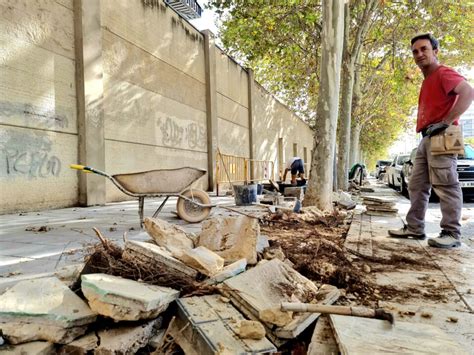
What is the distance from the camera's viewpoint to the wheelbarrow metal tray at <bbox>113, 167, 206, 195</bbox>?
441 centimetres

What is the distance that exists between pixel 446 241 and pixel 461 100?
53.4 inches

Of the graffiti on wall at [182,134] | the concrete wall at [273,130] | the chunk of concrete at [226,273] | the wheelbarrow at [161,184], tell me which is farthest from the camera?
the concrete wall at [273,130]

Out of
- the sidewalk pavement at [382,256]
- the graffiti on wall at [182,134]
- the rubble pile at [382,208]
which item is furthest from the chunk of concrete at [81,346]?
the graffiti on wall at [182,134]

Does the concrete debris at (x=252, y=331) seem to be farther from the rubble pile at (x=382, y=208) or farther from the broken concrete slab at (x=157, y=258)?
the rubble pile at (x=382, y=208)

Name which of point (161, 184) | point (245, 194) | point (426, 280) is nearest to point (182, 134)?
point (245, 194)

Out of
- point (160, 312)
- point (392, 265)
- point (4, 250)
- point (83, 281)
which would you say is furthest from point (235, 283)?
point (4, 250)

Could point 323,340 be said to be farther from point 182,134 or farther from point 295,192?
point 182,134

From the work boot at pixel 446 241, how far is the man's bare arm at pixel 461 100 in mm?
1116

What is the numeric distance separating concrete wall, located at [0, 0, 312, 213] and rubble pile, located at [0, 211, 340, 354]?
187 inches

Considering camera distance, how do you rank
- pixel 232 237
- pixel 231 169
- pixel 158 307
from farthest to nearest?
1. pixel 231 169
2. pixel 232 237
3. pixel 158 307

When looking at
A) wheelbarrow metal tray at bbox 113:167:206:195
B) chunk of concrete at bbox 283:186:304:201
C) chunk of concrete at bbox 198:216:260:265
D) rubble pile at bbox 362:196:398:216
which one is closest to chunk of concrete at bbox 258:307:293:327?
chunk of concrete at bbox 198:216:260:265

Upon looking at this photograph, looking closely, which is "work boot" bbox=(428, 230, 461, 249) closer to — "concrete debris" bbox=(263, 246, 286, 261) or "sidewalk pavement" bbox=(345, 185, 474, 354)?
"sidewalk pavement" bbox=(345, 185, 474, 354)

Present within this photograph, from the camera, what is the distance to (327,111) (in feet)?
21.2

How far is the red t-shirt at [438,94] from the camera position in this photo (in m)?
3.28
